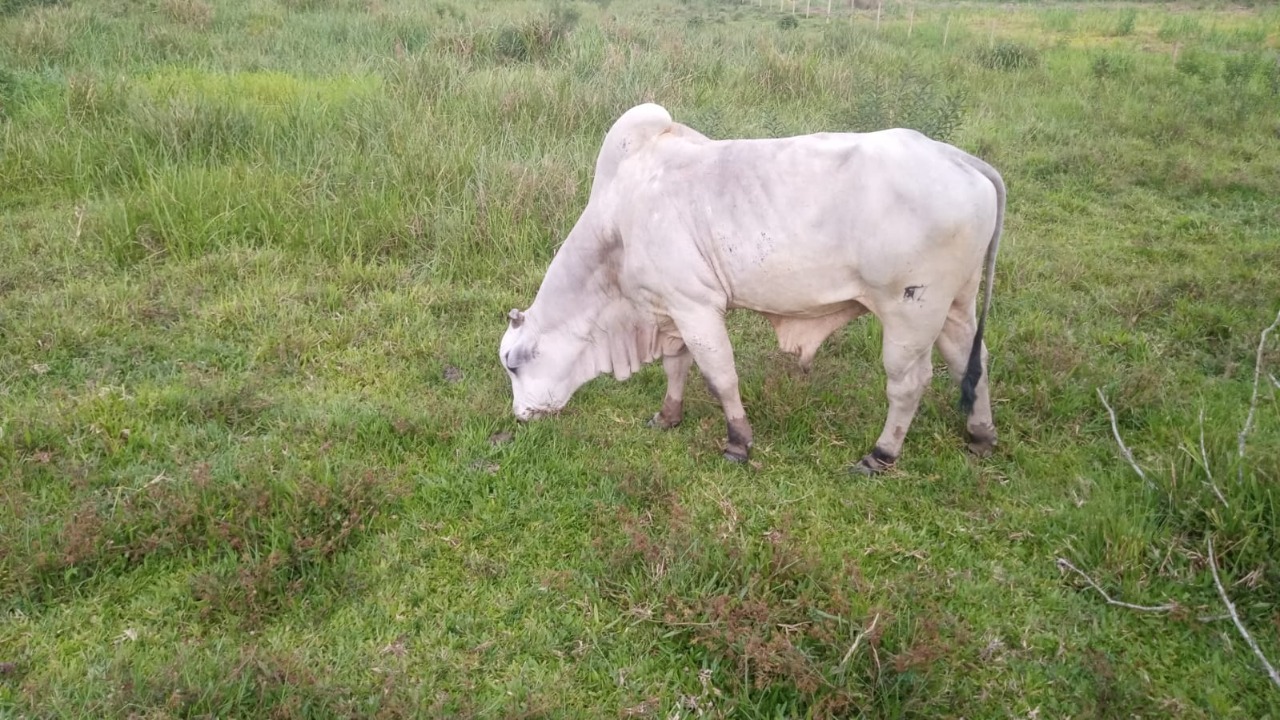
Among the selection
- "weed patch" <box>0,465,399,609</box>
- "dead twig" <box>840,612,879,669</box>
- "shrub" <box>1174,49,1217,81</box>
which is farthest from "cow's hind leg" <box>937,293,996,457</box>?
"shrub" <box>1174,49,1217,81</box>

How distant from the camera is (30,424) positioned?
378cm

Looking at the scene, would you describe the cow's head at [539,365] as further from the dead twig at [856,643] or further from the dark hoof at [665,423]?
the dead twig at [856,643]

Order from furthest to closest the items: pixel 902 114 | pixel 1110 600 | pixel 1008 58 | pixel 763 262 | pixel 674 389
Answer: pixel 1008 58 → pixel 902 114 → pixel 674 389 → pixel 763 262 → pixel 1110 600

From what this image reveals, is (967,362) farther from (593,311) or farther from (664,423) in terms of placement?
(593,311)

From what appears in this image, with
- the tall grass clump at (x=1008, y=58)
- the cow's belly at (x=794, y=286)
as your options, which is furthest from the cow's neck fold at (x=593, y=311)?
the tall grass clump at (x=1008, y=58)

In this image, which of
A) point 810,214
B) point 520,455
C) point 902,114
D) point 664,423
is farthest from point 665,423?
point 902,114

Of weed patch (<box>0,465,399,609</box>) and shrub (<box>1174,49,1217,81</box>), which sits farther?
shrub (<box>1174,49,1217,81</box>)

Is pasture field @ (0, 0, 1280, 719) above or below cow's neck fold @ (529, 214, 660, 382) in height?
below

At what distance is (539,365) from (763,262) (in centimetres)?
118

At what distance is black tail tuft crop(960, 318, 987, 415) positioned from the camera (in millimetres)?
3705

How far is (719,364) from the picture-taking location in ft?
12.3

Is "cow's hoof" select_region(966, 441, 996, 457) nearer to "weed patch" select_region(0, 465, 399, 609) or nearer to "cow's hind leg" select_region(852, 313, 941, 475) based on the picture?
"cow's hind leg" select_region(852, 313, 941, 475)

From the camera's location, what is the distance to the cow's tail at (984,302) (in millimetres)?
3430

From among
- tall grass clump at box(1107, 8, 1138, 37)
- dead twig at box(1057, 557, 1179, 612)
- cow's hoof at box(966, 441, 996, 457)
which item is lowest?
tall grass clump at box(1107, 8, 1138, 37)
